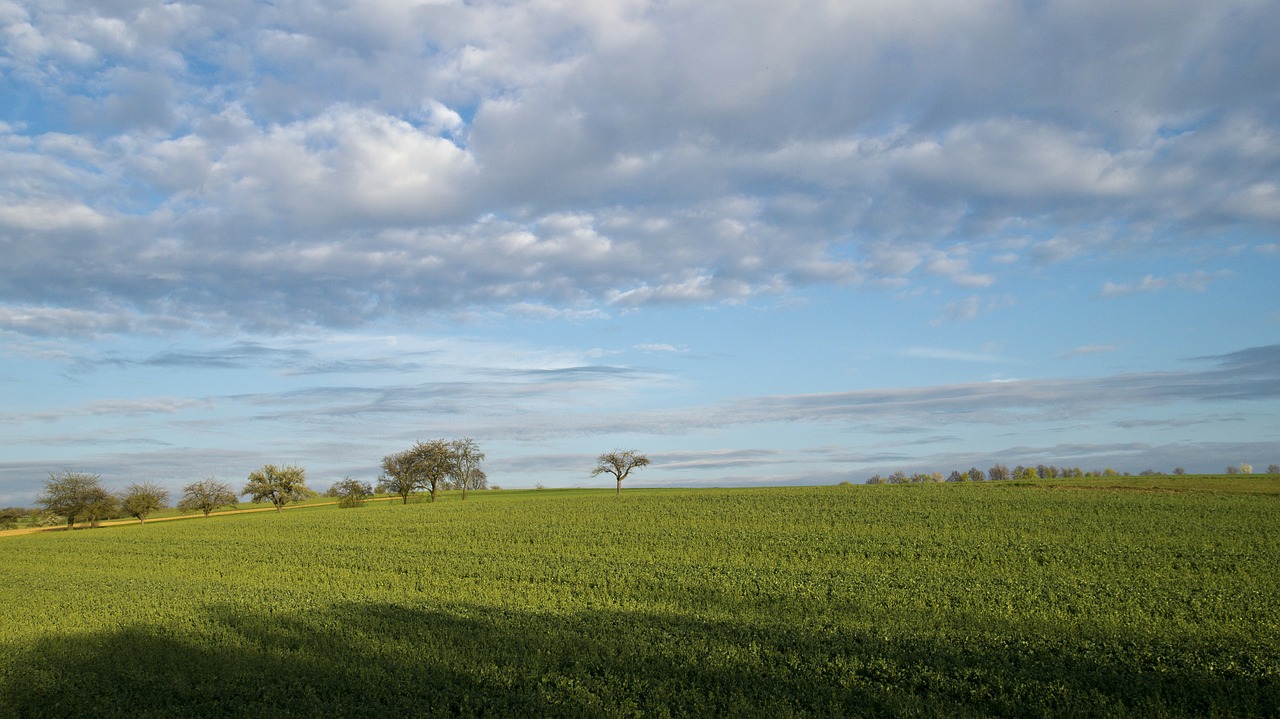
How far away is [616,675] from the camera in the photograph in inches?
540

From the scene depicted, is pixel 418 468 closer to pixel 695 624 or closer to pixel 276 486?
pixel 276 486

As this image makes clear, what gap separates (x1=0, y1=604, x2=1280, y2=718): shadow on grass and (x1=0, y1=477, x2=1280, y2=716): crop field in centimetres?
7

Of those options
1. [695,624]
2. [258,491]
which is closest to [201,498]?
[258,491]

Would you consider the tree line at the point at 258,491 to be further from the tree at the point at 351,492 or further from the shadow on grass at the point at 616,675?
the shadow on grass at the point at 616,675

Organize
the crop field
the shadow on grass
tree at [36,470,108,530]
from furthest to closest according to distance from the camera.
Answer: tree at [36,470,108,530]
the crop field
the shadow on grass

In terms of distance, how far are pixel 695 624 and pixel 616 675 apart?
411cm

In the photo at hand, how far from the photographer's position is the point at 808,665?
13852mm

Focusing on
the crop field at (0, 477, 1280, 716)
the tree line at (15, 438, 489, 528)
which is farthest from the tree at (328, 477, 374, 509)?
the crop field at (0, 477, 1280, 716)

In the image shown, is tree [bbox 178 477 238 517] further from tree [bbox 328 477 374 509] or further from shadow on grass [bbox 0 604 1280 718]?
shadow on grass [bbox 0 604 1280 718]

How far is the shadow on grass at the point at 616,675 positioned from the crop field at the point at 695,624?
0.07 meters

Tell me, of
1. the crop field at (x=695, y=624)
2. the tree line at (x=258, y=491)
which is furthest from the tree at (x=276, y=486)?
the crop field at (x=695, y=624)

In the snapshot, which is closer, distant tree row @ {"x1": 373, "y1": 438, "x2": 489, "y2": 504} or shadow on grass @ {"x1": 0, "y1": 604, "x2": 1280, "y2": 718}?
shadow on grass @ {"x1": 0, "y1": 604, "x2": 1280, "y2": 718}

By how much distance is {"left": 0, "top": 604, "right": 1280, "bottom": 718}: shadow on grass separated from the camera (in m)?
12.0

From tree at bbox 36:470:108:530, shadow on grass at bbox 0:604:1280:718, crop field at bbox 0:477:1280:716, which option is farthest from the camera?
Answer: tree at bbox 36:470:108:530
